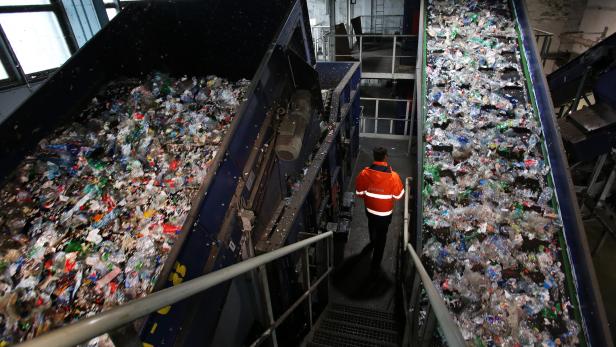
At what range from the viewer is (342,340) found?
272 centimetres

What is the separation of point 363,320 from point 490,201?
1.77 m

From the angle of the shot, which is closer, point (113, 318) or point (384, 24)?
point (113, 318)

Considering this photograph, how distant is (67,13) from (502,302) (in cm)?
680

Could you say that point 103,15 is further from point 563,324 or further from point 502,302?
point 563,324

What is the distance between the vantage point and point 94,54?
2807 millimetres

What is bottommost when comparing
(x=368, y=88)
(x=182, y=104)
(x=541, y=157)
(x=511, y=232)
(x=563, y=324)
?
(x=368, y=88)

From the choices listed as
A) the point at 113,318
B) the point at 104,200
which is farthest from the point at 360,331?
the point at 113,318

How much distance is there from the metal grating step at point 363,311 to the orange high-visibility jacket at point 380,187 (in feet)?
3.55

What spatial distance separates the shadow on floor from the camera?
3785 mm

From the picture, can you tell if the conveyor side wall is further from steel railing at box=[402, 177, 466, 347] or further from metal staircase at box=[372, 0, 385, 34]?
metal staircase at box=[372, 0, 385, 34]

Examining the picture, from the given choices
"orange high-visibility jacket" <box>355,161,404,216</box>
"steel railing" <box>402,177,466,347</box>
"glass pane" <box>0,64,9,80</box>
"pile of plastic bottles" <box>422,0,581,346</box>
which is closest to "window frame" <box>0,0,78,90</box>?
"glass pane" <box>0,64,9,80</box>

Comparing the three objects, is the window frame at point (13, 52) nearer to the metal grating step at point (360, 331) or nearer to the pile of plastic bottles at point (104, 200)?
the pile of plastic bottles at point (104, 200)

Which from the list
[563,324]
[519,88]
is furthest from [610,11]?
[563,324]

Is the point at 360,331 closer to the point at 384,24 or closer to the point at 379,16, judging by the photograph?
→ the point at 379,16
